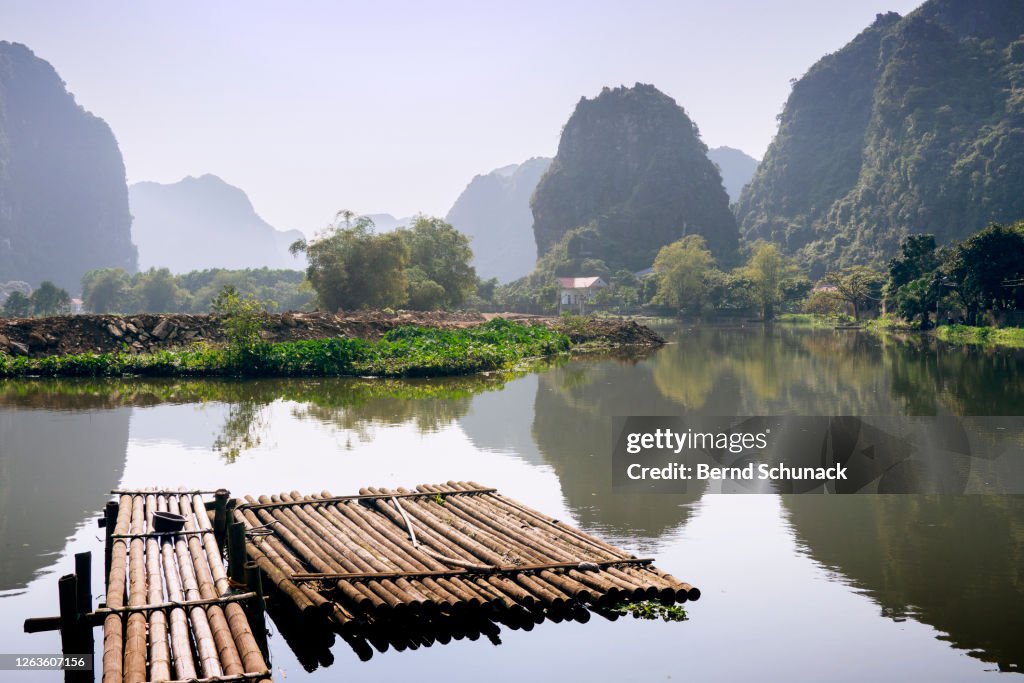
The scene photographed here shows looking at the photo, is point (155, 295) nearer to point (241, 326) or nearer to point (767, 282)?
point (767, 282)

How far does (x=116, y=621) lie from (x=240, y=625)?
0.73 meters

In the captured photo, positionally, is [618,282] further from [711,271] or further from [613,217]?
[613,217]

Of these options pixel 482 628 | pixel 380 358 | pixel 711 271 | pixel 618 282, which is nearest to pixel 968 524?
pixel 482 628

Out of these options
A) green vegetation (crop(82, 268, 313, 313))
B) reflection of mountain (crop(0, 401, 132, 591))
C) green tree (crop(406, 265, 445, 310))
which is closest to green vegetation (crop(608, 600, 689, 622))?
reflection of mountain (crop(0, 401, 132, 591))

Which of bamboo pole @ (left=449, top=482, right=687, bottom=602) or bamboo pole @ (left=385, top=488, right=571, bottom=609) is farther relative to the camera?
bamboo pole @ (left=449, top=482, right=687, bottom=602)

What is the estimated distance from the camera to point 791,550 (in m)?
7.77

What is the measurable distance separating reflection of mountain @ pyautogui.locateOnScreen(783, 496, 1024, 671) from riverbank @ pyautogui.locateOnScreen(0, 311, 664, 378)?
15.1m

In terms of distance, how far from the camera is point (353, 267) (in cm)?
4291

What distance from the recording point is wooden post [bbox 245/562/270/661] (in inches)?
205

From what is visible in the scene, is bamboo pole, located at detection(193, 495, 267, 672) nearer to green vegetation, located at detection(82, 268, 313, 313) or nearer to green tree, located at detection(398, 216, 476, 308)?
green tree, located at detection(398, 216, 476, 308)

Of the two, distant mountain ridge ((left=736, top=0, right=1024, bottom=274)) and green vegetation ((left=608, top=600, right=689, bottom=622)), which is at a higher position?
distant mountain ridge ((left=736, top=0, right=1024, bottom=274))

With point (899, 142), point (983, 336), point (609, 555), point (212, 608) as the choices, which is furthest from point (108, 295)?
point (212, 608)

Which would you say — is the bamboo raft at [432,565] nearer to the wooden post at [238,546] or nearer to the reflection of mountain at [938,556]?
the wooden post at [238,546]

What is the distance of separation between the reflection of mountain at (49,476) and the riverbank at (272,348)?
6982 millimetres
